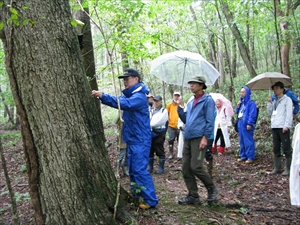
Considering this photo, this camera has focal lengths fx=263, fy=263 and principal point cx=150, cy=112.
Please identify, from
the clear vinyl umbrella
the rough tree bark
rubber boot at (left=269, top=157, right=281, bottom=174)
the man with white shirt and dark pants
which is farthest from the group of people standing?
the rough tree bark

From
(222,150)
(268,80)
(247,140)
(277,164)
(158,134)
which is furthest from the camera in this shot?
(222,150)

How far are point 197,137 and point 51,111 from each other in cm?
246

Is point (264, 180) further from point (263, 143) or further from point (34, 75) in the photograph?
point (34, 75)

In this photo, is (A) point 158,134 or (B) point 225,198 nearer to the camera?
(B) point 225,198

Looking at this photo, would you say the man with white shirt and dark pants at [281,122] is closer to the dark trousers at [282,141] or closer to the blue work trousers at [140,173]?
the dark trousers at [282,141]

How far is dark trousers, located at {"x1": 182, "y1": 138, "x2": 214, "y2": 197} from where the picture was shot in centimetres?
435

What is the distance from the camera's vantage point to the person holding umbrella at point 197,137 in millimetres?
4336

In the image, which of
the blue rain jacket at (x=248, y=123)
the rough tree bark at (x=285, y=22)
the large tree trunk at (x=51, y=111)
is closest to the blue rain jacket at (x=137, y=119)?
the large tree trunk at (x=51, y=111)

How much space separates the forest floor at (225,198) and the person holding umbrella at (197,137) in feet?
0.95

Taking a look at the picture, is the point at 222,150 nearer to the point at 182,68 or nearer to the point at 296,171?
the point at 182,68

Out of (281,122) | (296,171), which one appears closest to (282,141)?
(281,122)

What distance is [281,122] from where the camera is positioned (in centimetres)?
639

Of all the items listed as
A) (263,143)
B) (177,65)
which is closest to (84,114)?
(177,65)

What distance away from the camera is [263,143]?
29.3ft
